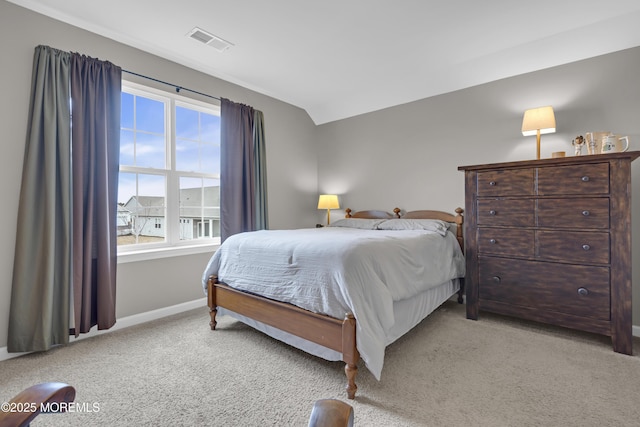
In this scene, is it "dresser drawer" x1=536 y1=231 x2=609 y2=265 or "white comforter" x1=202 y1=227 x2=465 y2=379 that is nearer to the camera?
"white comforter" x1=202 y1=227 x2=465 y2=379

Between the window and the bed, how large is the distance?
912 mm

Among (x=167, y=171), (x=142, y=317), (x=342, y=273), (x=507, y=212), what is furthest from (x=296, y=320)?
(x=167, y=171)

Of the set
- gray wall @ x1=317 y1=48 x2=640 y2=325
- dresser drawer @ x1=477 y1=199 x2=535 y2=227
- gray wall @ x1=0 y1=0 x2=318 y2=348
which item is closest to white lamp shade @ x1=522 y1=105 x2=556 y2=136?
gray wall @ x1=317 y1=48 x2=640 y2=325

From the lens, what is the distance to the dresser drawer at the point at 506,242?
2.53 metres

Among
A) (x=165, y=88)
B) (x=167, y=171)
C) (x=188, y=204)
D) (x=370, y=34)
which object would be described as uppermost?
(x=370, y=34)

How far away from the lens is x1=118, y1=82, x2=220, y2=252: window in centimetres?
287

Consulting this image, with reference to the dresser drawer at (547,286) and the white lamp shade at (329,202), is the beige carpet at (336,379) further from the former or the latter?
the white lamp shade at (329,202)

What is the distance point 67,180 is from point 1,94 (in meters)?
0.69

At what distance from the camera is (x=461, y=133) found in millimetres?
3375

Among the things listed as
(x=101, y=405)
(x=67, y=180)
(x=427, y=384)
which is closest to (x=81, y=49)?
(x=67, y=180)

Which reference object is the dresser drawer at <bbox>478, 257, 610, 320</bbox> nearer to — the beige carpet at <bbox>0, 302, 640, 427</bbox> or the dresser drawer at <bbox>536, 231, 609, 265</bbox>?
the dresser drawer at <bbox>536, 231, 609, 265</bbox>

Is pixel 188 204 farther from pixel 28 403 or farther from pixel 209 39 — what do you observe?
pixel 28 403

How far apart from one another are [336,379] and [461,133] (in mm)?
2845

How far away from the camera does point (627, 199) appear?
6.95 feet
